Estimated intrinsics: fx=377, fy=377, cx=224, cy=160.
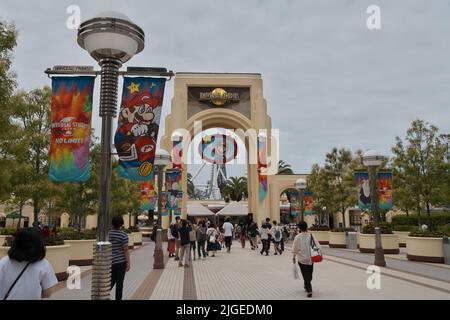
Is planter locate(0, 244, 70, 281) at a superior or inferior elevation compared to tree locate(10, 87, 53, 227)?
inferior

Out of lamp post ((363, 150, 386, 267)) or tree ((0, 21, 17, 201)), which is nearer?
tree ((0, 21, 17, 201))

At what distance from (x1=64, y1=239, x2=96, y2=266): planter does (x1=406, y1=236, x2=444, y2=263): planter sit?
12907 mm

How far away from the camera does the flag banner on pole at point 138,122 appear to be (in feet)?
17.7

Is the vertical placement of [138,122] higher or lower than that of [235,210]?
higher

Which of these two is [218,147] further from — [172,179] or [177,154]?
[172,179]

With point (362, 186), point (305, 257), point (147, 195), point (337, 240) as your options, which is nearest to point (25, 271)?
point (305, 257)

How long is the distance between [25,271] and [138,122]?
2509mm

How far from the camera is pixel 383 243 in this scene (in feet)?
62.7

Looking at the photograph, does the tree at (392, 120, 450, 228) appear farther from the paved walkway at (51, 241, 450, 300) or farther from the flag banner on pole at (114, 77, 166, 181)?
the flag banner on pole at (114, 77, 166, 181)

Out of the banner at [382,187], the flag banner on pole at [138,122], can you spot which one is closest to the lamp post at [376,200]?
the banner at [382,187]

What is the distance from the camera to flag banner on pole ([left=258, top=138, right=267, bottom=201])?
34.8 meters

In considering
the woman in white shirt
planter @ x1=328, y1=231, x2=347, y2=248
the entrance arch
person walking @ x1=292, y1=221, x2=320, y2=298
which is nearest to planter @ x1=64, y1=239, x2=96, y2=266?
person walking @ x1=292, y1=221, x2=320, y2=298

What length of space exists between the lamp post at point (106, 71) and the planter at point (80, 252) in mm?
10356
